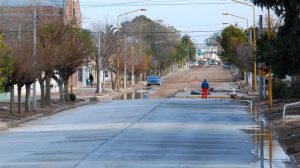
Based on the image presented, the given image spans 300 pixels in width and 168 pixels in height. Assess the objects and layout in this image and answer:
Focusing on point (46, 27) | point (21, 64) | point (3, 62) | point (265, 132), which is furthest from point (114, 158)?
point (46, 27)

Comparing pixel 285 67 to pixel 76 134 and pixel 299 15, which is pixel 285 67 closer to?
pixel 299 15

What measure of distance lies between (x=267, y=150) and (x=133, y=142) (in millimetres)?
4446

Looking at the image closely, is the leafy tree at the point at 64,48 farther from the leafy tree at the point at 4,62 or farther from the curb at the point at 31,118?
the leafy tree at the point at 4,62

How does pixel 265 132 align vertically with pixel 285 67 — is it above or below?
below

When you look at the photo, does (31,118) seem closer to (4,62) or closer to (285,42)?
(4,62)

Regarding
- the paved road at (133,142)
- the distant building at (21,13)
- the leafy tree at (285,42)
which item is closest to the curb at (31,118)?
the paved road at (133,142)

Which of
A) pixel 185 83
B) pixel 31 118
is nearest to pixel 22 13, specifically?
pixel 185 83

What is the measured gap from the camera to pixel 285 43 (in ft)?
77.7

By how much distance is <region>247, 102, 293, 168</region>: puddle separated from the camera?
62.0ft

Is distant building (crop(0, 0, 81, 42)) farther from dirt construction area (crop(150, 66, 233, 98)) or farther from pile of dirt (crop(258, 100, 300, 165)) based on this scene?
pile of dirt (crop(258, 100, 300, 165))

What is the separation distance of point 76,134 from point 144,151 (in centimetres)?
716

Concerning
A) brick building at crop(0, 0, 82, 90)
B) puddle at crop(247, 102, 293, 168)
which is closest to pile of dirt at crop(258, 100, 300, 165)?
puddle at crop(247, 102, 293, 168)

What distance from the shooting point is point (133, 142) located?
24.5 metres

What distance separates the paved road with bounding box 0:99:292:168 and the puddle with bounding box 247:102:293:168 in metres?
0.20
